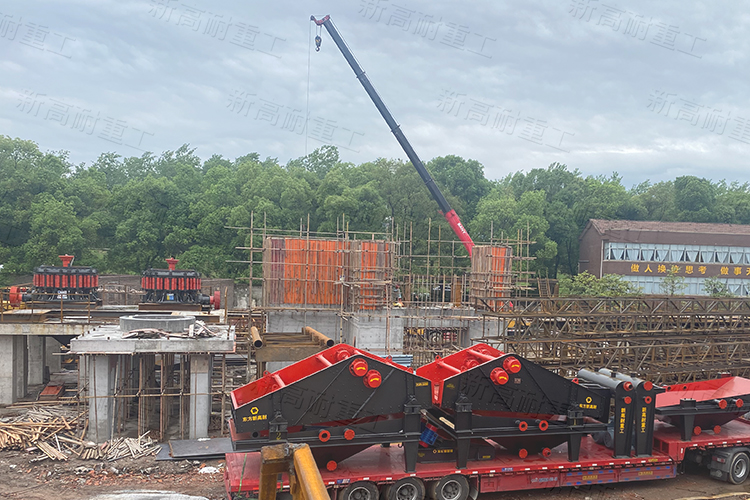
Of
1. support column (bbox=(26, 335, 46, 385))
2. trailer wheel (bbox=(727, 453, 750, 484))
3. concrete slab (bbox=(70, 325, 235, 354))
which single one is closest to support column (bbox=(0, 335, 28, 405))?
support column (bbox=(26, 335, 46, 385))

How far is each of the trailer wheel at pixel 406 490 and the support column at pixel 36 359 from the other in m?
17.4

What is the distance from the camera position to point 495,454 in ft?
35.5

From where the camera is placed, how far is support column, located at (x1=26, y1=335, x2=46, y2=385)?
21859mm

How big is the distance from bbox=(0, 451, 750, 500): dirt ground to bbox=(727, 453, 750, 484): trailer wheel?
156 mm

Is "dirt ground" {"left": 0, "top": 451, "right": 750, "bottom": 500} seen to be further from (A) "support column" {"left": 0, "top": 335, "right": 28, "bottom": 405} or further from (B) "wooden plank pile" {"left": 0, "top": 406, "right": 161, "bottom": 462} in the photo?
(A) "support column" {"left": 0, "top": 335, "right": 28, "bottom": 405}

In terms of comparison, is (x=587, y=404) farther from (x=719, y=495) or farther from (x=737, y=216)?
(x=737, y=216)

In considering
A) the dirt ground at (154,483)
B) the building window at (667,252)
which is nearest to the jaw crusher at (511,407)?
the dirt ground at (154,483)

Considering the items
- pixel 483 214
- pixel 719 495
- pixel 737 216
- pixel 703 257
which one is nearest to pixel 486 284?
pixel 719 495

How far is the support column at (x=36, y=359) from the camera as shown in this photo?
71.7 ft

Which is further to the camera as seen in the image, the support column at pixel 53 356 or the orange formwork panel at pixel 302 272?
the support column at pixel 53 356

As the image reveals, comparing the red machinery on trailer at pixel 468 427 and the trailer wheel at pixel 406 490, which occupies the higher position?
the red machinery on trailer at pixel 468 427

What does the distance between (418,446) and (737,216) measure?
55433 mm

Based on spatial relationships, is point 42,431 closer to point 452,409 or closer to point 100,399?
point 100,399

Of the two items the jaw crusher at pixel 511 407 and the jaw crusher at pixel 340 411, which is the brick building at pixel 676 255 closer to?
the jaw crusher at pixel 511 407
